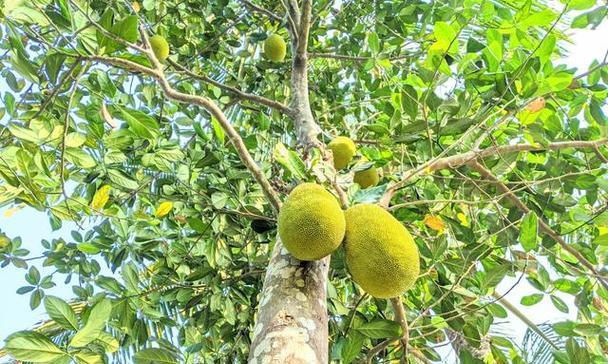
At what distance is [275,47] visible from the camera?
2.47m

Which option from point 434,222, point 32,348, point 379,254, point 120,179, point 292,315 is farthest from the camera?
point 434,222

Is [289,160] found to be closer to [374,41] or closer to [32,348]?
[32,348]

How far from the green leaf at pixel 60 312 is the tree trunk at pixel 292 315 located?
35 centimetres

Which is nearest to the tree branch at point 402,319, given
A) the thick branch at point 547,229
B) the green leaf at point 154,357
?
the thick branch at point 547,229

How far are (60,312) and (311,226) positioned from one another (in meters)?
0.52

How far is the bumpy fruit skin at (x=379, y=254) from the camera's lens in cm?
109

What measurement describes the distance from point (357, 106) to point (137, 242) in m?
1.48

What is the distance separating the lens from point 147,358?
1.17 meters

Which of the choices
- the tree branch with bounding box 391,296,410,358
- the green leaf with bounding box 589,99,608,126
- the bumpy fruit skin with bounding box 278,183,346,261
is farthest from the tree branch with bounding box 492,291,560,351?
the green leaf with bounding box 589,99,608,126

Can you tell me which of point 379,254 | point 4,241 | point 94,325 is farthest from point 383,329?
point 4,241

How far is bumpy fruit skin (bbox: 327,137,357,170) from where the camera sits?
5.68 ft

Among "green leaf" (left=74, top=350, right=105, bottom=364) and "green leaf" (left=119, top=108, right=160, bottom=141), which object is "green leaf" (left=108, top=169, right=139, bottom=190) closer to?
"green leaf" (left=119, top=108, right=160, bottom=141)

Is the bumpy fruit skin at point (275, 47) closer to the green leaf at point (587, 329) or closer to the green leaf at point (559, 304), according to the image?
the green leaf at point (559, 304)

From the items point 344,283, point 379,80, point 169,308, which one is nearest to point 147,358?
point 169,308
